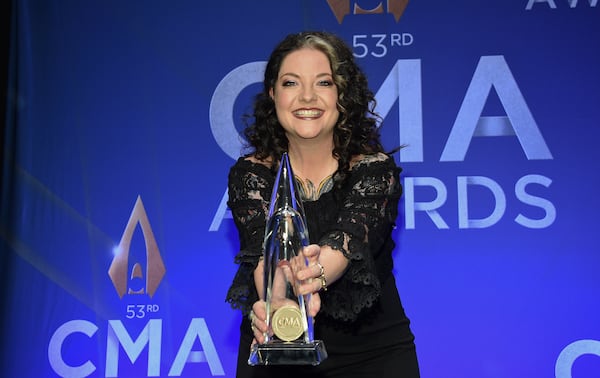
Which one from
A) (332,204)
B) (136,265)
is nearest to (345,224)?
(332,204)

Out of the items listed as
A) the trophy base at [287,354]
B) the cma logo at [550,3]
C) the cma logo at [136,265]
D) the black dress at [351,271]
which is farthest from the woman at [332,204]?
the cma logo at [550,3]

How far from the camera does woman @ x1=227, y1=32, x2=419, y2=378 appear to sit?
145 centimetres

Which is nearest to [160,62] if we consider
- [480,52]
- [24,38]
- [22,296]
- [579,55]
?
[24,38]

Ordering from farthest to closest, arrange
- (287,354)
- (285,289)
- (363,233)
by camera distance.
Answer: (363,233) < (285,289) < (287,354)

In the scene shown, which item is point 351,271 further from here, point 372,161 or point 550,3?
point 550,3

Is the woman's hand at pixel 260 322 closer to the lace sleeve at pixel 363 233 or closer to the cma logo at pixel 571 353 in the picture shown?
the lace sleeve at pixel 363 233

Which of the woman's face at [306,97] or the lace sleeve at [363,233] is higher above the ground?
the woman's face at [306,97]

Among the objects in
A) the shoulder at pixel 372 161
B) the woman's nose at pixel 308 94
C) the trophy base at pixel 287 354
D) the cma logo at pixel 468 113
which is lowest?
the trophy base at pixel 287 354

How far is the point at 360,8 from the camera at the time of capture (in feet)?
9.61

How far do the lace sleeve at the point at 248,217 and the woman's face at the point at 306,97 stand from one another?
128 millimetres

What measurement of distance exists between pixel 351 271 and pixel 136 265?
161 centimetres

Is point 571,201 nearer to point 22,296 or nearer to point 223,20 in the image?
point 223,20

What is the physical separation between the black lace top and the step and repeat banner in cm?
115

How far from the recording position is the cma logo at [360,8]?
2914 mm
